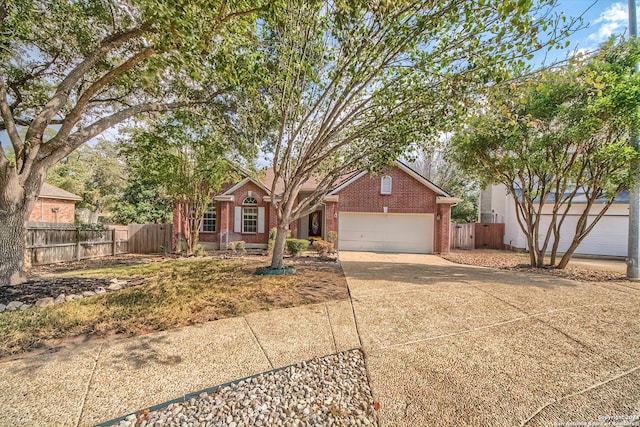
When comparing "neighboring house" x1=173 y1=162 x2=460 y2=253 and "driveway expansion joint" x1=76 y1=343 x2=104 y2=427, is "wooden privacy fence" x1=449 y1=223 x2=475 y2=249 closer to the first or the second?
"neighboring house" x1=173 y1=162 x2=460 y2=253

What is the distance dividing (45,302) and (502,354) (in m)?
7.51

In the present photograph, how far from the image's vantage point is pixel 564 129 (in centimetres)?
769

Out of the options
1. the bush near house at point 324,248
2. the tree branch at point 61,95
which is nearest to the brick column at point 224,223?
the bush near house at point 324,248

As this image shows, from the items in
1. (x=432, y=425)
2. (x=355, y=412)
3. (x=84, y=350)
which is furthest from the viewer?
(x=84, y=350)

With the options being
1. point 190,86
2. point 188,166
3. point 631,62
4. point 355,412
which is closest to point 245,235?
point 188,166

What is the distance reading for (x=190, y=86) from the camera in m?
8.11

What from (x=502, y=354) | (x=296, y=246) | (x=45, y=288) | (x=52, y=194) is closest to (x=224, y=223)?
(x=296, y=246)

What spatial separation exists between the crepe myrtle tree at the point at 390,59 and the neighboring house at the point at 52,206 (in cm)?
1802

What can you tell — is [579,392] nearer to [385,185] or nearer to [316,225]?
[385,185]

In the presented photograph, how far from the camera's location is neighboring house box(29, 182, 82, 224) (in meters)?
16.7

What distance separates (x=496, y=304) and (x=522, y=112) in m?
6.44

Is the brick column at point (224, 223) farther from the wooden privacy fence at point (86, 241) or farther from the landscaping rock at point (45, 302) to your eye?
the landscaping rock at point (45, 302)

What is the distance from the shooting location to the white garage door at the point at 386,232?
Answer: 1476 centimetres

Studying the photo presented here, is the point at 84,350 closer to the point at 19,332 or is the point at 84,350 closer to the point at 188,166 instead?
the point at 19,332
